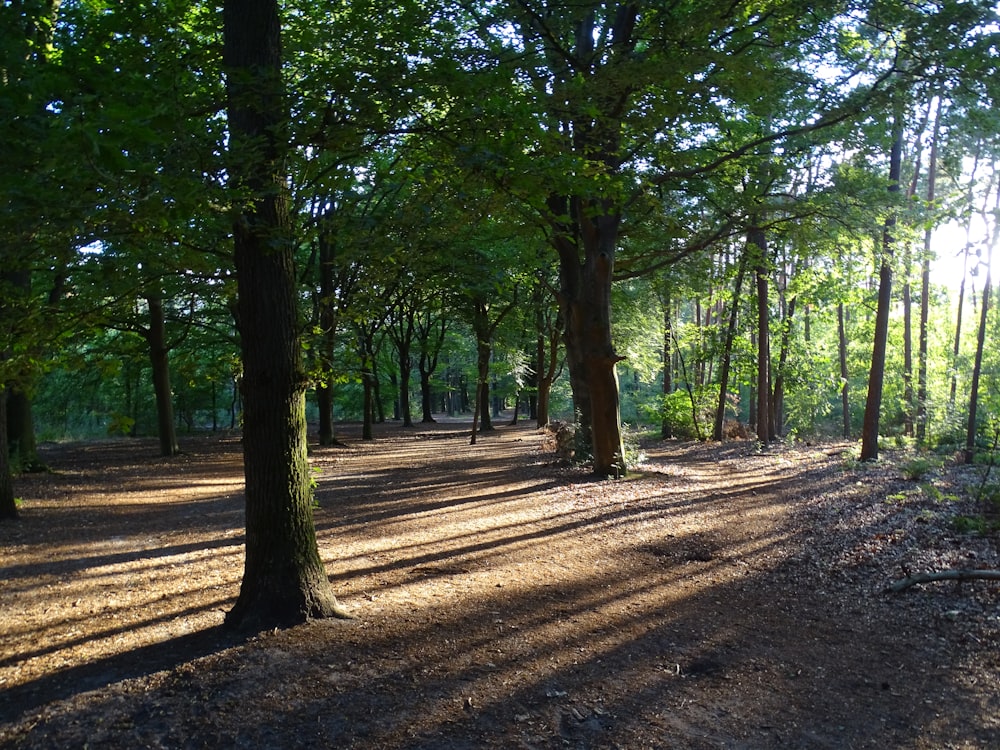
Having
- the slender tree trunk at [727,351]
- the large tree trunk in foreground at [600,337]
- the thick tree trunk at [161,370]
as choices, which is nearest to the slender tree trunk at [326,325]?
the thick tree trunk at [161,370]

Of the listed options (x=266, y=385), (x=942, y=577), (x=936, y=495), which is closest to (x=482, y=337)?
(x=936, y=495)

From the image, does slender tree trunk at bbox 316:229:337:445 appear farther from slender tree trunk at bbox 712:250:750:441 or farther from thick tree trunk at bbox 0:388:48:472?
slender tree trunk at bbox 712:250:750:441

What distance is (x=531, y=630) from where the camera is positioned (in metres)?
5.38

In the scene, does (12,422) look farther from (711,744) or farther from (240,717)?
(711,744)

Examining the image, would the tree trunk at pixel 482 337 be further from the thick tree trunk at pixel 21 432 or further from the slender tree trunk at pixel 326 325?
the thick tree trunk at pixel 21 432

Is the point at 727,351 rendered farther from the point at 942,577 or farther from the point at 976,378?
the point at 942,577

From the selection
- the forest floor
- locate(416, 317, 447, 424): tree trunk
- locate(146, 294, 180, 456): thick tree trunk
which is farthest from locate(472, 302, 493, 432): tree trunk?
the forest floor

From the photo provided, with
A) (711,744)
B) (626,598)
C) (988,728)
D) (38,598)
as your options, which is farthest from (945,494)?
(38,598)

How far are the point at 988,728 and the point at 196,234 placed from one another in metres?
6.47

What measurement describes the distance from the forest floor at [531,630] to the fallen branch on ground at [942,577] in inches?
→ 4.5

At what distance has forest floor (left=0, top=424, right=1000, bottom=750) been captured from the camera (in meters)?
3.81

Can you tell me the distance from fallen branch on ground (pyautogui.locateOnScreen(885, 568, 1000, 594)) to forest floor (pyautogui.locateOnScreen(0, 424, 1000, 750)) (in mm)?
113

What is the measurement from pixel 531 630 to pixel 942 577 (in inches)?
142

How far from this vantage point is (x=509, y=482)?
13719 millimetres
